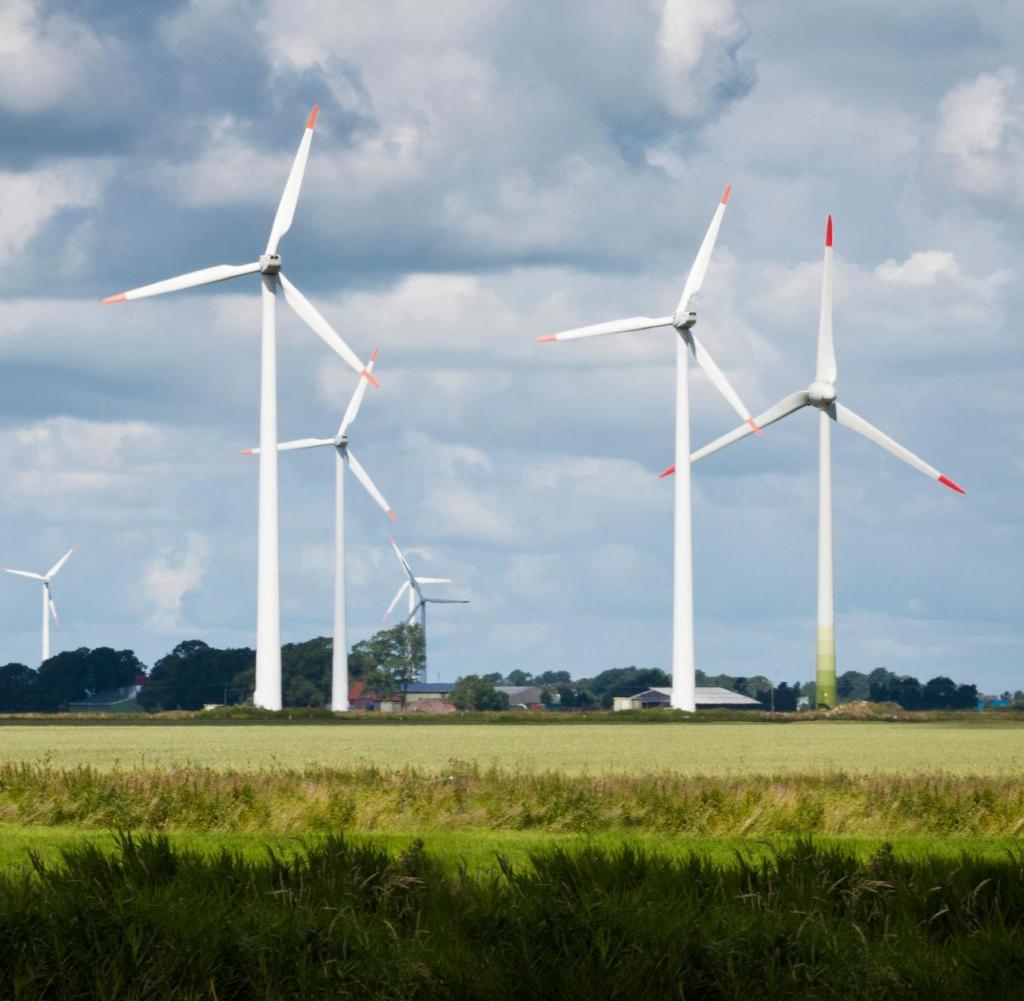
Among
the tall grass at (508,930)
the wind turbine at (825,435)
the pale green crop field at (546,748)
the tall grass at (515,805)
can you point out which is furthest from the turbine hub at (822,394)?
the tall grass at (508,930)

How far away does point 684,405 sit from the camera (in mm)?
135000

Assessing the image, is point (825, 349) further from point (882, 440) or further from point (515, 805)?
point (515, 805)

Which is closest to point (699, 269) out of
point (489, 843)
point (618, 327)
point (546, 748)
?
point (618, 327)

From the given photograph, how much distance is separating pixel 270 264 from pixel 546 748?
56293mm

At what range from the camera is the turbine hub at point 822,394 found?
5733 inches

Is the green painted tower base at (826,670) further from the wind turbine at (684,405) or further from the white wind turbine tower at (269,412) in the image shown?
the white wind turbine tower at (269,412)

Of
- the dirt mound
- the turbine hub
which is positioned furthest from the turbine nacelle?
the dirt mound

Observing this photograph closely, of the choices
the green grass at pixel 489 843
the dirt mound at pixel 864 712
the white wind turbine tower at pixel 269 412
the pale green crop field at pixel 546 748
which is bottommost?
the dirt mound at pixel 864 712

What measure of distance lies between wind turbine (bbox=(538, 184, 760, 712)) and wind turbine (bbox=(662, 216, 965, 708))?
356 cm

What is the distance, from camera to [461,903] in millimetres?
19469

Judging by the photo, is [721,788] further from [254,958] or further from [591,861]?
[254,958]

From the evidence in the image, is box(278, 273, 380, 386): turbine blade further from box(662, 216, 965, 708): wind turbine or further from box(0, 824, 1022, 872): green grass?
box(0, 824, 1022, 872): green grass

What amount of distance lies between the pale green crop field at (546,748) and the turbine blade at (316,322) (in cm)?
2352

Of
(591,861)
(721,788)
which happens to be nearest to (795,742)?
(721,788)
